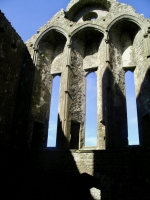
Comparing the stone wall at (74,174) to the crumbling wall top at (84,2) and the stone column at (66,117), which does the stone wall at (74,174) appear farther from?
the crumbling wall top at (84,2)

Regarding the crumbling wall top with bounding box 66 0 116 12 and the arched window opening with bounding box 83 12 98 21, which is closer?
the crumbling wall top with bounding box 66 0 116 12

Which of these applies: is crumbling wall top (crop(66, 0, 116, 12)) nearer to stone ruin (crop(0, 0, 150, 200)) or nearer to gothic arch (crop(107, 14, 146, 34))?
stone ruin (crop(0, 0, 150, 200))

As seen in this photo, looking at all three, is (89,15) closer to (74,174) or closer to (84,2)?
(84,2)

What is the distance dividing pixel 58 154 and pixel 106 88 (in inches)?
130

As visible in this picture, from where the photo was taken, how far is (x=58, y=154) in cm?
699

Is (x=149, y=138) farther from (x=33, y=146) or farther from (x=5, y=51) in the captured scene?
(x=5, y=51)

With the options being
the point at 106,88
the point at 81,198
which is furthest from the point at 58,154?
the point at 106,88

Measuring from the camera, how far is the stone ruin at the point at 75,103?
6398mm

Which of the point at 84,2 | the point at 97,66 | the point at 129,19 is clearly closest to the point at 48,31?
the point at 84,2

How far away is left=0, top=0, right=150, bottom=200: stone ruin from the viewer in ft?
21.0

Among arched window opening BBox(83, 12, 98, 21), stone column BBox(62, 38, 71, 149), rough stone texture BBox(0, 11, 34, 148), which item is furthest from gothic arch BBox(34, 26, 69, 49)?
arched window opening BBox(83, 12, 98, 21)

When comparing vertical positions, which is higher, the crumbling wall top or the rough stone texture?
the crumbling wall top

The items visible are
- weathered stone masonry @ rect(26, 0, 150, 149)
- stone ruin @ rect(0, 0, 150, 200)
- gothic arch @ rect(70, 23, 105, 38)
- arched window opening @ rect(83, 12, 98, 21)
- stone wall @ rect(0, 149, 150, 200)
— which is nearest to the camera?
stone wall @ rect(0, 149, 150, 200)

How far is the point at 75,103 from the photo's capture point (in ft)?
29.7
